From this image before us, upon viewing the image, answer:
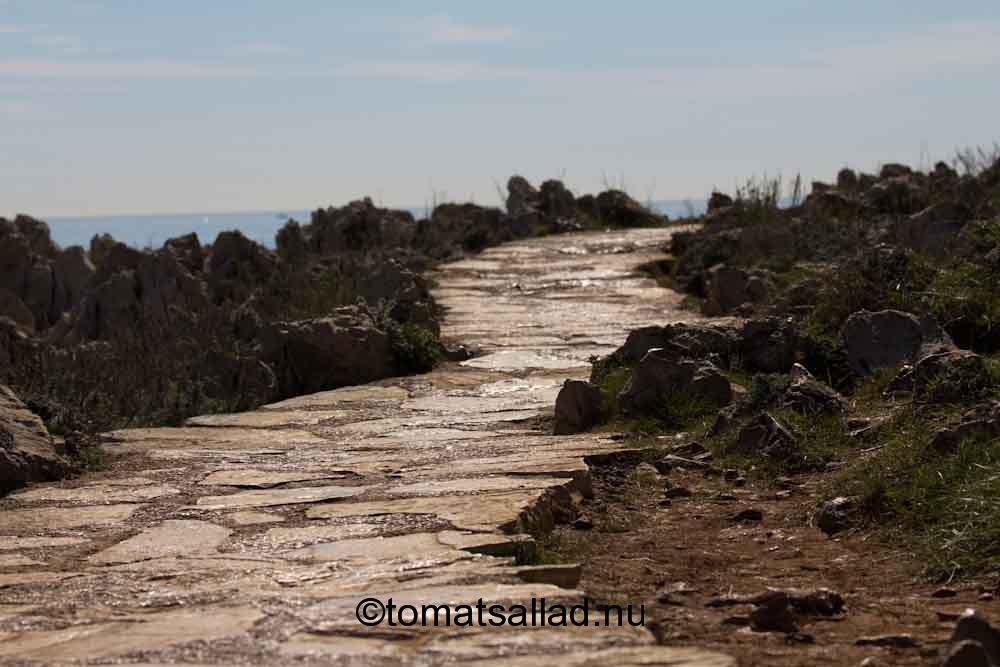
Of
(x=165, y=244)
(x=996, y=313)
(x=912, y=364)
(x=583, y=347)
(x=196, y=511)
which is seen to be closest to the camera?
(x=196, y=511)

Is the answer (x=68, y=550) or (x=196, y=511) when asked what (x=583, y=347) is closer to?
(x=196, y=511)

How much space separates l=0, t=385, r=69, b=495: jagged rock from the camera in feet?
17.6

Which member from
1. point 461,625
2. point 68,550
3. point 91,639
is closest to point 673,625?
point 461,625

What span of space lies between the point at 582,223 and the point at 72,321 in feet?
23.4

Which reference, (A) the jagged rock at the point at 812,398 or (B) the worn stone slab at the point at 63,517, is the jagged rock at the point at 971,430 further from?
(B) the worn stone slab at the point at 63,517

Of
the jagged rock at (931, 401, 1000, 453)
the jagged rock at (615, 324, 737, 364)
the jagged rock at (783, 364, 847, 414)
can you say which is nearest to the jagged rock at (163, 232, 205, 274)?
the jagged rock at (615, 324, 737, 364)

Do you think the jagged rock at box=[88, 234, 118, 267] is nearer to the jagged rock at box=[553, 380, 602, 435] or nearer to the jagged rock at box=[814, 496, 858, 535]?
the jagged rock at box=[553, 380, 602, 435]

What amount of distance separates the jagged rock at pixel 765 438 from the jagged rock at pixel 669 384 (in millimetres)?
728

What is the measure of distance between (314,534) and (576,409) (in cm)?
214

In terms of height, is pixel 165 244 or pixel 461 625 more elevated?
pixel 165 244

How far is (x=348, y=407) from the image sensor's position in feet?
24.2

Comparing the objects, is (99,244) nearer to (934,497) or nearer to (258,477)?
(258,477)

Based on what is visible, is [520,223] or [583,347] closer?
[583,347]

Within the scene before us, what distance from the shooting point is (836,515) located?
462cm
